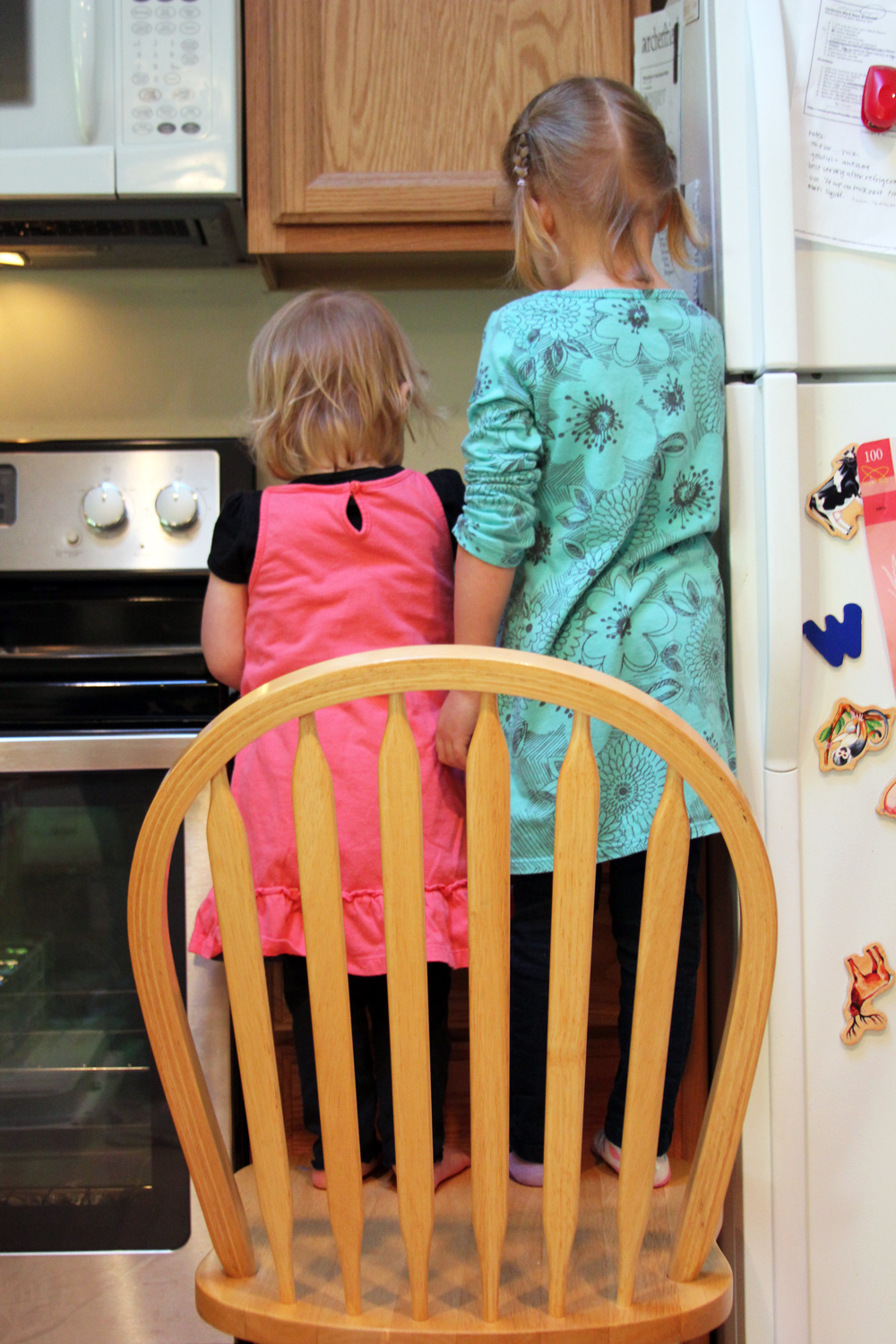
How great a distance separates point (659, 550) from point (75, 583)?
0.88 metres

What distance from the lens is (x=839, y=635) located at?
1051 mm

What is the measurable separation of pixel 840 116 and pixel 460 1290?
1.11 meters

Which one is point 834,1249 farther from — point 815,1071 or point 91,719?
point 91,719

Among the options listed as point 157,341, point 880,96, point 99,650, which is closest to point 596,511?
point 880,96

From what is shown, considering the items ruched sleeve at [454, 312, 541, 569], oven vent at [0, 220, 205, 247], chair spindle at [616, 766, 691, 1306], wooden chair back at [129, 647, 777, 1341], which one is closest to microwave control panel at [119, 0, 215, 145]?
oven vent at [0, 220, 205, 247]

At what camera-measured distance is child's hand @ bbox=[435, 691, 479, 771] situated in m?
0.95

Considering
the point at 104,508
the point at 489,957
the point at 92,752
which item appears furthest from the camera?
the point at 104,508

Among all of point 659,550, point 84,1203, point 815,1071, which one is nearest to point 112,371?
point 659,550

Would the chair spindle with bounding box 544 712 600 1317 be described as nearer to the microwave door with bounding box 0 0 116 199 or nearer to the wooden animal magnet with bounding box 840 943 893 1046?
the wooden animal magnet with bounding box 840 943 893 1046

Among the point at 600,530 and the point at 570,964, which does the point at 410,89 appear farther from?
the point at 570,964

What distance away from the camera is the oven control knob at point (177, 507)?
1480 millimetres

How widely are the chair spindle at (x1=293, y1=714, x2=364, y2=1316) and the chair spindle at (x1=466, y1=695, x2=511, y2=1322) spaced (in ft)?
0.26

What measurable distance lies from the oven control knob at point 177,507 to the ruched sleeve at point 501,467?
0.65 metres

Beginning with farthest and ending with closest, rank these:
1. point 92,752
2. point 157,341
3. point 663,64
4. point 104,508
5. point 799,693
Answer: point 157,341
point 104,508
point 663,64
point 92,752
point 799,693
